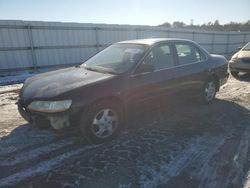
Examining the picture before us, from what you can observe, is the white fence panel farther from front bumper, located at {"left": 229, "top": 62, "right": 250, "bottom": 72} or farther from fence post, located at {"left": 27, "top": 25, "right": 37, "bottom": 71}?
front bumper, located at {"left": 229, "top": 62, "right": 250, "bottom": 72}

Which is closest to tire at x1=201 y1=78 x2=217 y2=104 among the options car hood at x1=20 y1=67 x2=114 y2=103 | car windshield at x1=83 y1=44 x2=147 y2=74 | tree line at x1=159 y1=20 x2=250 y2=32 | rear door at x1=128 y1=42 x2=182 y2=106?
rear door at x1=128 y1=42 x2=182 y2=106

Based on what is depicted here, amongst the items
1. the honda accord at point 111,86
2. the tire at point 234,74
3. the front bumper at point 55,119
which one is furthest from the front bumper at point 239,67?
the front bumper at point 55,119

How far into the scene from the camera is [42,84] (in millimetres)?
3959

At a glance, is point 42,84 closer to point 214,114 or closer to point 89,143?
point 89,143

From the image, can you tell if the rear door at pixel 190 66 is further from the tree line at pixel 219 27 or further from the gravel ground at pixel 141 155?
the tree line at pixel 219 27

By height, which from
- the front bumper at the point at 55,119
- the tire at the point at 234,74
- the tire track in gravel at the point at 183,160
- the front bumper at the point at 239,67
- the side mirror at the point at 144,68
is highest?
the side mirror at the point at 144,68

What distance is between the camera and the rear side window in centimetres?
507

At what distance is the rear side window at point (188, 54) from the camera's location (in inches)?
200

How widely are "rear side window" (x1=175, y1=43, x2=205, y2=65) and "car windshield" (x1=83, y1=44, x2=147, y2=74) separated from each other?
972mm

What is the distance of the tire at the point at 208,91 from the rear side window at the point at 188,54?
0.63m

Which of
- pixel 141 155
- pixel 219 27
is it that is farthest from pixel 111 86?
pixel 219 27

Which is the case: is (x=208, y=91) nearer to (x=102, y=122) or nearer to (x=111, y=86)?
(x=111, y=86)

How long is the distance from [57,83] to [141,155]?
1.73 meters

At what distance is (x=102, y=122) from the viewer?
3812mm
